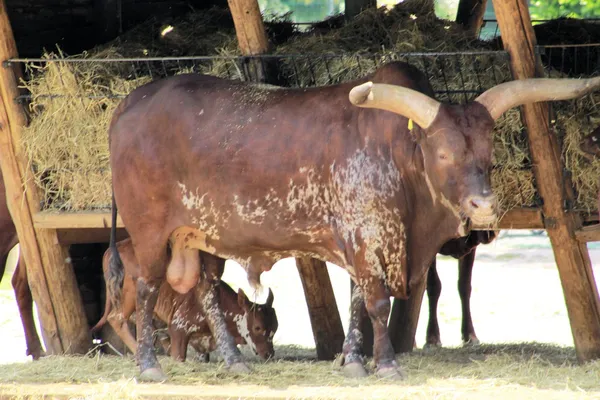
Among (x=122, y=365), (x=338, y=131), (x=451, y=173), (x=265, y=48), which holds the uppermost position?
(x=265, y=48)

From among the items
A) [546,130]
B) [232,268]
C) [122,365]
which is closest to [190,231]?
[122,365]

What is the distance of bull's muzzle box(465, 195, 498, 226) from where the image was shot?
6871mm

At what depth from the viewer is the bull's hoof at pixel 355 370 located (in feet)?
24.8

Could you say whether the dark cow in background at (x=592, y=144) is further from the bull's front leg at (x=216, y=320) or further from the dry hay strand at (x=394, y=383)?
the bull's front leg at (x=216, y=320)

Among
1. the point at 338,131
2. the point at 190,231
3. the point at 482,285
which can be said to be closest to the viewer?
the point at 338,131

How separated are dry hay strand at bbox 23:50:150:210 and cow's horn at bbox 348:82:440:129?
2.54 m

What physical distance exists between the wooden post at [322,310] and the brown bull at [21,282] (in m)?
2.51

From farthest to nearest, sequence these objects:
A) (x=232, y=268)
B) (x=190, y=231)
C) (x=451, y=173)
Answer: (x=232, y=268), (x=190, y=231), (x=451, y=173)

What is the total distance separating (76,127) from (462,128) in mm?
3267

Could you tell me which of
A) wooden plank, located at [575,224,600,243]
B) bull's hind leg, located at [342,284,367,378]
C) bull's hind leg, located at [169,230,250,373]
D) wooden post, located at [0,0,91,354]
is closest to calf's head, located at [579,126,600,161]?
wooden plank, located at [575,224,600,243]

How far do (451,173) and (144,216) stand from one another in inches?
89.4

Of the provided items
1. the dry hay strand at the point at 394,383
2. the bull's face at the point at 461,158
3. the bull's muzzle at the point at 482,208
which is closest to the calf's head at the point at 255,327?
the dry hay strand at the point at 394,383

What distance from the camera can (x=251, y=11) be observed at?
8.62 m

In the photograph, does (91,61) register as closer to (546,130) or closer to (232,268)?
(546,130)
